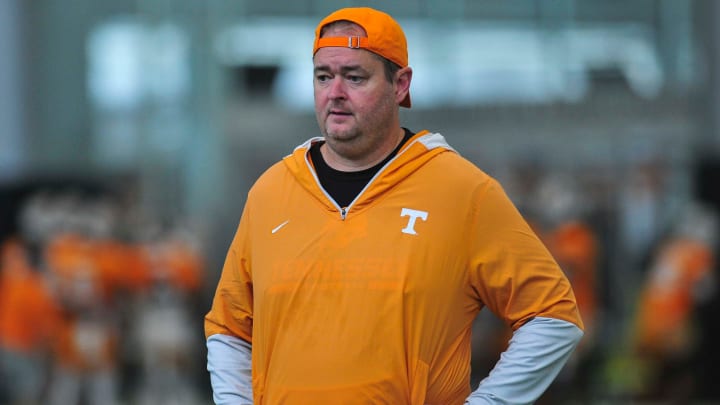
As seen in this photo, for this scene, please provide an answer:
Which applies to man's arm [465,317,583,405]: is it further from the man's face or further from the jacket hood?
the man's face

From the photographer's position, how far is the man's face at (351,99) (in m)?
3.71

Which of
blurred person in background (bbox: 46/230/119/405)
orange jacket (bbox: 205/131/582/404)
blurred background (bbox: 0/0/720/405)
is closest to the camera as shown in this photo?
orange jacket (bbox: 205/131/582/404)


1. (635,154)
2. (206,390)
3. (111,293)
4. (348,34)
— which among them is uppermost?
(348,34)

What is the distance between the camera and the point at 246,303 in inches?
155

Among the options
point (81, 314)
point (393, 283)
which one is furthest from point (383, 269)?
point (81, 314)

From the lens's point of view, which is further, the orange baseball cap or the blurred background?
the blurred background

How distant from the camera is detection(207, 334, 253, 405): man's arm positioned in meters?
3.84

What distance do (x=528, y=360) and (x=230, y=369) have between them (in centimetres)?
82

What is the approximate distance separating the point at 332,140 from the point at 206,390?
11863 mm

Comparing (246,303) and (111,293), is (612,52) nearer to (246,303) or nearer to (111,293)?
(111,293)

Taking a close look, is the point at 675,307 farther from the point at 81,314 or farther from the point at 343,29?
the point at 343,29

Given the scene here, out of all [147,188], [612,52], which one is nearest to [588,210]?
[612,52]

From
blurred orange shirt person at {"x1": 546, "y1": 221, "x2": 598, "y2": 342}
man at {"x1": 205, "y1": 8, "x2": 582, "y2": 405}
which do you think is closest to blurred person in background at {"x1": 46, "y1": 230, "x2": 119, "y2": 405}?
blurred orange shirt person at {"x1": 546, "y1": 221, "x2": 598, "y2": 342}

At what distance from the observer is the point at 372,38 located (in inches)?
146
